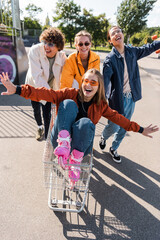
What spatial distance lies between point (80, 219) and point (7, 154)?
1763 millimetres

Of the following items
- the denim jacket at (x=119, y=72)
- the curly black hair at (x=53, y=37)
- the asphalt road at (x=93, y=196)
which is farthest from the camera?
the curly black hair at (x=53, y=37)

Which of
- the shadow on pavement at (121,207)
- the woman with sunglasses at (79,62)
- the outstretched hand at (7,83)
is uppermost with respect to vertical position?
the woman with sunglasses at (79,62)

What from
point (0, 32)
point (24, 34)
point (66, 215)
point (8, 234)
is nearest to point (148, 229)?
point (66, 215)

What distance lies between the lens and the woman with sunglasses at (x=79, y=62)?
8.10 ft

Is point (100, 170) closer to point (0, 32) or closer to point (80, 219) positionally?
point (80, 219)

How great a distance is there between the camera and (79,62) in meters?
2.54

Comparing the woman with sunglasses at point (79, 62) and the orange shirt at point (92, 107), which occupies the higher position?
the woman with sunglasses at point (79, 62)

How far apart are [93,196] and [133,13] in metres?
39.8

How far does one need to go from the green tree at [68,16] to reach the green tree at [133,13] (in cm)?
1159

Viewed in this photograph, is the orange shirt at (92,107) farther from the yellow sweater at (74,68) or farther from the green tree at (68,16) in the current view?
the green tree at (68,16)

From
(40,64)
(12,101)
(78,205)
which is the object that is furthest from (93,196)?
(12,101)

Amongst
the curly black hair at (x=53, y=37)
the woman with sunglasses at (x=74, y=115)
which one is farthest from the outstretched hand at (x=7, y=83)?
the curly black hair at (x=53, y=37)

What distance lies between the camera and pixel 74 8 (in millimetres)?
41250

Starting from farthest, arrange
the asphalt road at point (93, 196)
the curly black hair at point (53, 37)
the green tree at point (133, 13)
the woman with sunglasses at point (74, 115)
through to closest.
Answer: the green tree at point (133, 13) → the curly black hair at point (53, 37) → the asphalt road at point (93, 196) → the woman with sunglasses at point (74, 115)
